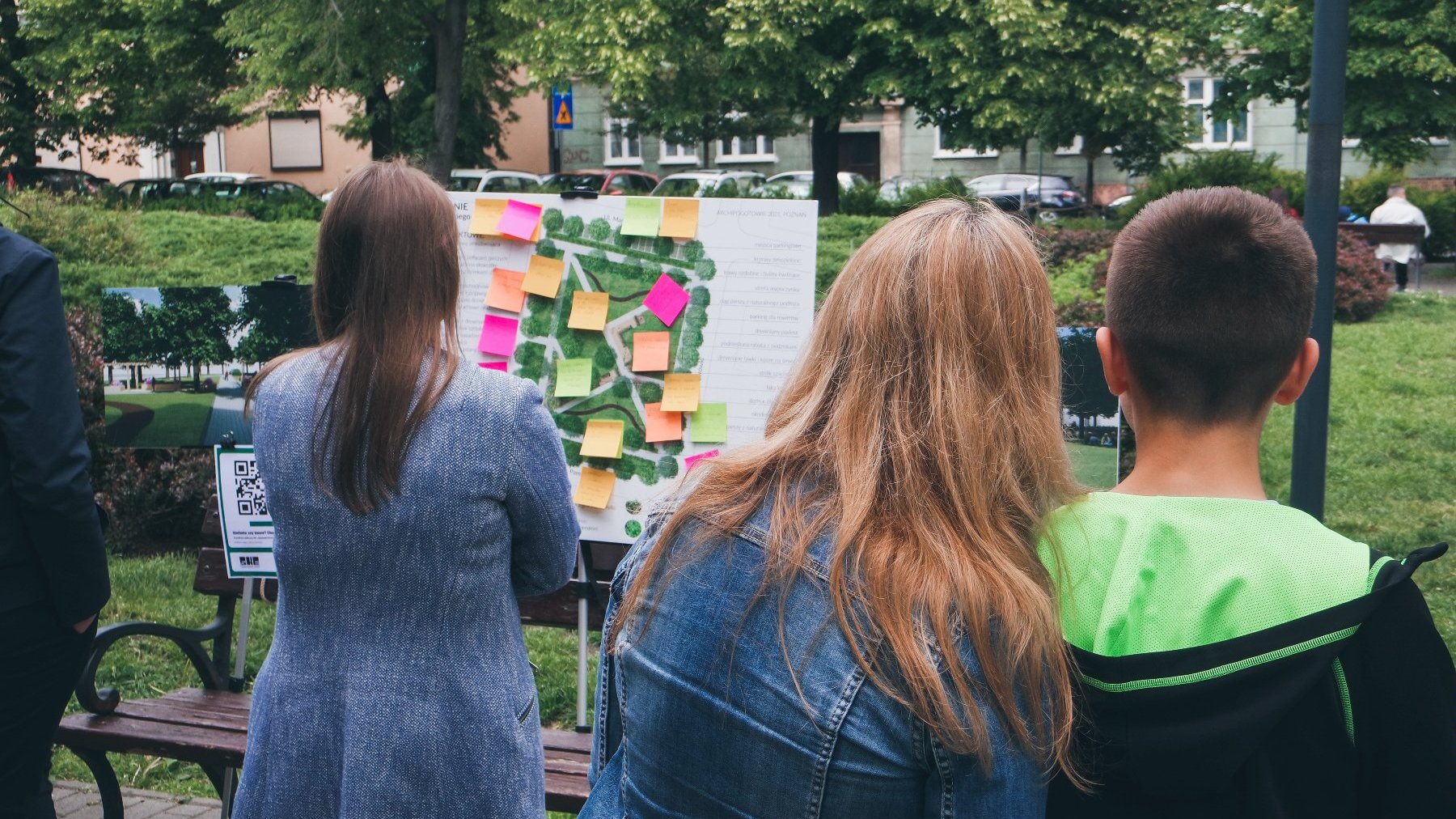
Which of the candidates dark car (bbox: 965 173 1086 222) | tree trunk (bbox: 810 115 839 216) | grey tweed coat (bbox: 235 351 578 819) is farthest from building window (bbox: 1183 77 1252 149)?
grey tweed coat (bbox: 235 351 578 819)

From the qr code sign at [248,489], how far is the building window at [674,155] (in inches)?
1539

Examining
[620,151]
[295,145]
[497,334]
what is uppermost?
[295,145]

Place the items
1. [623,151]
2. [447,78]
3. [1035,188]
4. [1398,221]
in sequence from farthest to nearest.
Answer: [623,151], [1035,188], [447,78], [1398,221]

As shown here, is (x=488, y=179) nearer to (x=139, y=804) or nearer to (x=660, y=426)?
(x=139, y=804)

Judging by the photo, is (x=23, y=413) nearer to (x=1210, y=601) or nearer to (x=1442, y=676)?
(x=1210, y=601)

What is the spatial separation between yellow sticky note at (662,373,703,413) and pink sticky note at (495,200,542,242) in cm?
69

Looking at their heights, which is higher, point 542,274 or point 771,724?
point 542,274

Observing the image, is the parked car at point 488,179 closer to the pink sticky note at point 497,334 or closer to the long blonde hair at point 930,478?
the pink sticky note at point 497,334

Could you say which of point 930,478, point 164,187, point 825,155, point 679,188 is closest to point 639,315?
point 930,478

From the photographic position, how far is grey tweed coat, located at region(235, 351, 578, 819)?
7.68 feet

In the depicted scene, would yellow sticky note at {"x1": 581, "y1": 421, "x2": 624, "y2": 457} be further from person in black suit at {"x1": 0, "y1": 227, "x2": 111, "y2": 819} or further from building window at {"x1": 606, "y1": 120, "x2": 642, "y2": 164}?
building window at {"x1": 606, "y1": 120, "x2": 642, "y2": 164}

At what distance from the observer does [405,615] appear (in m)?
2.36

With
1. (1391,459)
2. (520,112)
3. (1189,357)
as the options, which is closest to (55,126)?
(520,112)

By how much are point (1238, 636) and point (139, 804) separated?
13.9 feet
